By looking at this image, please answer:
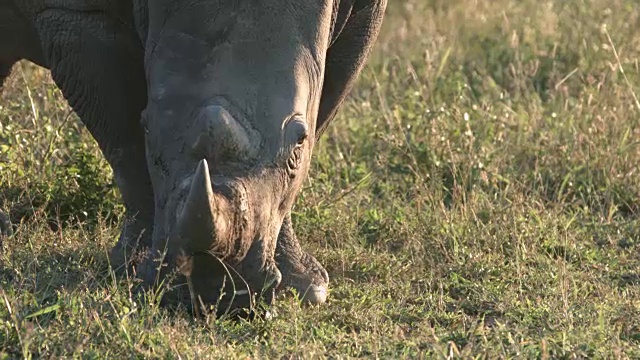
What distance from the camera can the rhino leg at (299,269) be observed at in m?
5.47

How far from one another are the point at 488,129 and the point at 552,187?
52cm

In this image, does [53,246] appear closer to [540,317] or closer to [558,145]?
[540,317]

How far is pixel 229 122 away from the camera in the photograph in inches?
178

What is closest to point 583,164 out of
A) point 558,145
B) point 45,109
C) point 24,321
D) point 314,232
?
point 558,145

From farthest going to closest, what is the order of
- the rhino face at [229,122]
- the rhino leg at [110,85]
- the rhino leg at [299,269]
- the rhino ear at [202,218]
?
the rhino leg at [299,269] < the rhino leg at [110,85] < the rhino face at [229,122] < the rhino ear at [202,218]

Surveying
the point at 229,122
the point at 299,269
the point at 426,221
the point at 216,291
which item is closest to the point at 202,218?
the point at 229,122

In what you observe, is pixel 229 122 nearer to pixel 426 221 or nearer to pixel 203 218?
pixel 203 218

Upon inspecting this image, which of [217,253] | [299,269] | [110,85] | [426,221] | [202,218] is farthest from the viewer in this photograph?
[426,221]

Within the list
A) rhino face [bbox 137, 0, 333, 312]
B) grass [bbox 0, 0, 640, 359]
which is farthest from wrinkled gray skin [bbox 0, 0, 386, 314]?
grass [bbox 0, 0, 640, 359]

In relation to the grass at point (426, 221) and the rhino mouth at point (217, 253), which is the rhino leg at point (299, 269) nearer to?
the grass at point (426, 221)

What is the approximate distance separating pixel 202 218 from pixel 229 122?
36 centimetres

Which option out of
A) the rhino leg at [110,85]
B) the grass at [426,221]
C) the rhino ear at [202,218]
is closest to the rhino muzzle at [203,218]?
the rhino ear at [202,218]

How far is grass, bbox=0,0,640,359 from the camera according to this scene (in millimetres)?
4773

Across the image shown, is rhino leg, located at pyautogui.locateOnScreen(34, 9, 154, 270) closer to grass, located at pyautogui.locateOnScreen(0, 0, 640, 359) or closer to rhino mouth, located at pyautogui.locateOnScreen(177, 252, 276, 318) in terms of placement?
grass, located at pyautogui.locateOnScreen(0, 0, 640, 359)
